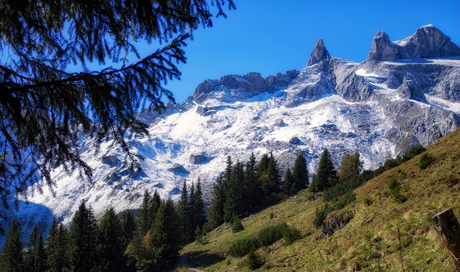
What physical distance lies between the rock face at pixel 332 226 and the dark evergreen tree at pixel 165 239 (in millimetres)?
21882

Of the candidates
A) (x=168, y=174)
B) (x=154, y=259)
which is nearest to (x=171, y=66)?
(x=154, y=259)

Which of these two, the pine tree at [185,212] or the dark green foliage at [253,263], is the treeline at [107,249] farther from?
the pine tree at [185,212]

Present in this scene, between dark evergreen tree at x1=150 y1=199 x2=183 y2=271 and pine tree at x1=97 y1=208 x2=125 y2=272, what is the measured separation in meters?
5.02

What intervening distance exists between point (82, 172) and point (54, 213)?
198066 millimetres

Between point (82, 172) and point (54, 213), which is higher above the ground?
point (54, 213)

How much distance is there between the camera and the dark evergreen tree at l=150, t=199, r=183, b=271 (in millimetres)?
29234

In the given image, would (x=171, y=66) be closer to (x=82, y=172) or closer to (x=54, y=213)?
(x=82, y=172)

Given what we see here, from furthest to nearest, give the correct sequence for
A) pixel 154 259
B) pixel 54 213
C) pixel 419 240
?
pixel 54 213 → pixel 154 259 → pixel 419 240

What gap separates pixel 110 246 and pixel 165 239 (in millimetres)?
7097

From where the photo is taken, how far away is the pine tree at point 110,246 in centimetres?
3019

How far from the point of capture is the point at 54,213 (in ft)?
526

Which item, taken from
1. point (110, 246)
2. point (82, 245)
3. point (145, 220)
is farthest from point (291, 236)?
point (82, 245)

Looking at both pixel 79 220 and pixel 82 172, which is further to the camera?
pixel 79 220

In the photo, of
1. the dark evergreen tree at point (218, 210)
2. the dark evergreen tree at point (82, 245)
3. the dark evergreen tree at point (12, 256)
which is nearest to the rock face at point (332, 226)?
the dark evergreen tree at point (82, 245)
